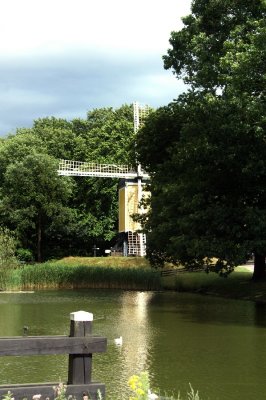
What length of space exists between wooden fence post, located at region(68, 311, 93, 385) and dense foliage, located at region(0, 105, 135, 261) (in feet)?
141

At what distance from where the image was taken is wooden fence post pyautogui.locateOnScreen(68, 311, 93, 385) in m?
6.18

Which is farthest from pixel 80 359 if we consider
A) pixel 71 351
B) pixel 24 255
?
pixel 24 255

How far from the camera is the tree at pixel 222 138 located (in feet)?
63.2

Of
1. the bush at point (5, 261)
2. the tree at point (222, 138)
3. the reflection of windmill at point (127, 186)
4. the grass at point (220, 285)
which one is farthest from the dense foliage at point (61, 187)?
the tree at point (222, 138)

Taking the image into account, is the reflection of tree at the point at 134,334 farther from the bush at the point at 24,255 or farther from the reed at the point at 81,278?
the bush at the point at 24,255

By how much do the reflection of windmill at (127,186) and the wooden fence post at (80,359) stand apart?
148ft

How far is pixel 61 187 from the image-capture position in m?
52.1

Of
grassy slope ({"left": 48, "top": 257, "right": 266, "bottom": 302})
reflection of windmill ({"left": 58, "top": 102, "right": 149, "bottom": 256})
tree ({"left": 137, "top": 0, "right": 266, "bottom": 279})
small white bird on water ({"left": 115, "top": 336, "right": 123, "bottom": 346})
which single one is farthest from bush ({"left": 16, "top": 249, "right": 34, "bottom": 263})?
small white bird on water ({"left": 115, "top": 336, "right": 123, "bottom": 346})

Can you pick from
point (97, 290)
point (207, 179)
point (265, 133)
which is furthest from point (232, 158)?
point (97, 290)

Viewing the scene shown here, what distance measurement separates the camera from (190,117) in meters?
25.8

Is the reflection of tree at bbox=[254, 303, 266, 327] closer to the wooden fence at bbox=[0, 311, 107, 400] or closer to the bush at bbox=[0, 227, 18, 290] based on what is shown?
the wooden fence at bbox=[0, 311, 107, 400]

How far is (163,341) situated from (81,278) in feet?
66.9

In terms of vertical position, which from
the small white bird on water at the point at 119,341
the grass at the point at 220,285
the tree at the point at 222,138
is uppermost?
the tree at the point at 222,138

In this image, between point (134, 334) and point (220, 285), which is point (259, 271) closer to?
point (220, 285)
